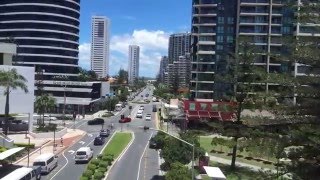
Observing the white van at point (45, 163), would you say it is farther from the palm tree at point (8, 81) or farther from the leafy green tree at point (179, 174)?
the palm tree at point (8, 81)

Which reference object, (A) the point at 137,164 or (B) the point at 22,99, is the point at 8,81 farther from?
(A) the point at 137,164

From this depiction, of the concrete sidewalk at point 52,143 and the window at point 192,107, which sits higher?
the window at point 192,107

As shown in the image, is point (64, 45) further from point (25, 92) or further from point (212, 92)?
point (25, 92)

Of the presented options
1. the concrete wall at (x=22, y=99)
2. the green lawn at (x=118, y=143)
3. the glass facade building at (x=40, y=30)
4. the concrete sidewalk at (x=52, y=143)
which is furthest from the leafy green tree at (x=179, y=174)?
the glass facade building at (x=40, y=30)

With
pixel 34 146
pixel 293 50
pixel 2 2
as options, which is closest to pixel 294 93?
pixel 293 50

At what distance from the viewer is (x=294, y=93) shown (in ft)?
62.9

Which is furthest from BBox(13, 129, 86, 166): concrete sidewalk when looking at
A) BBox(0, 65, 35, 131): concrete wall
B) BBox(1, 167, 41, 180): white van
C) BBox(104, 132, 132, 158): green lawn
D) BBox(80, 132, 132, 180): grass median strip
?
BBox(1, 167, 41, 180): white van

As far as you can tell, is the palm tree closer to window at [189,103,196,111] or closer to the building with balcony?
window at [189,103,196,111]

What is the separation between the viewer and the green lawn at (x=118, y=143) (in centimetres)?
6950

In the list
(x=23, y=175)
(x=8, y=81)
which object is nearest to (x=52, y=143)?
(x=8, y=81)

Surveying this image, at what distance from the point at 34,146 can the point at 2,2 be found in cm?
10632

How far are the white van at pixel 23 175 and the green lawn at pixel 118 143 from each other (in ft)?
65.8

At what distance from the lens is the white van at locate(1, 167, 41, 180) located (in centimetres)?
4016

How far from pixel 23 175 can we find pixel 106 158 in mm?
15941
